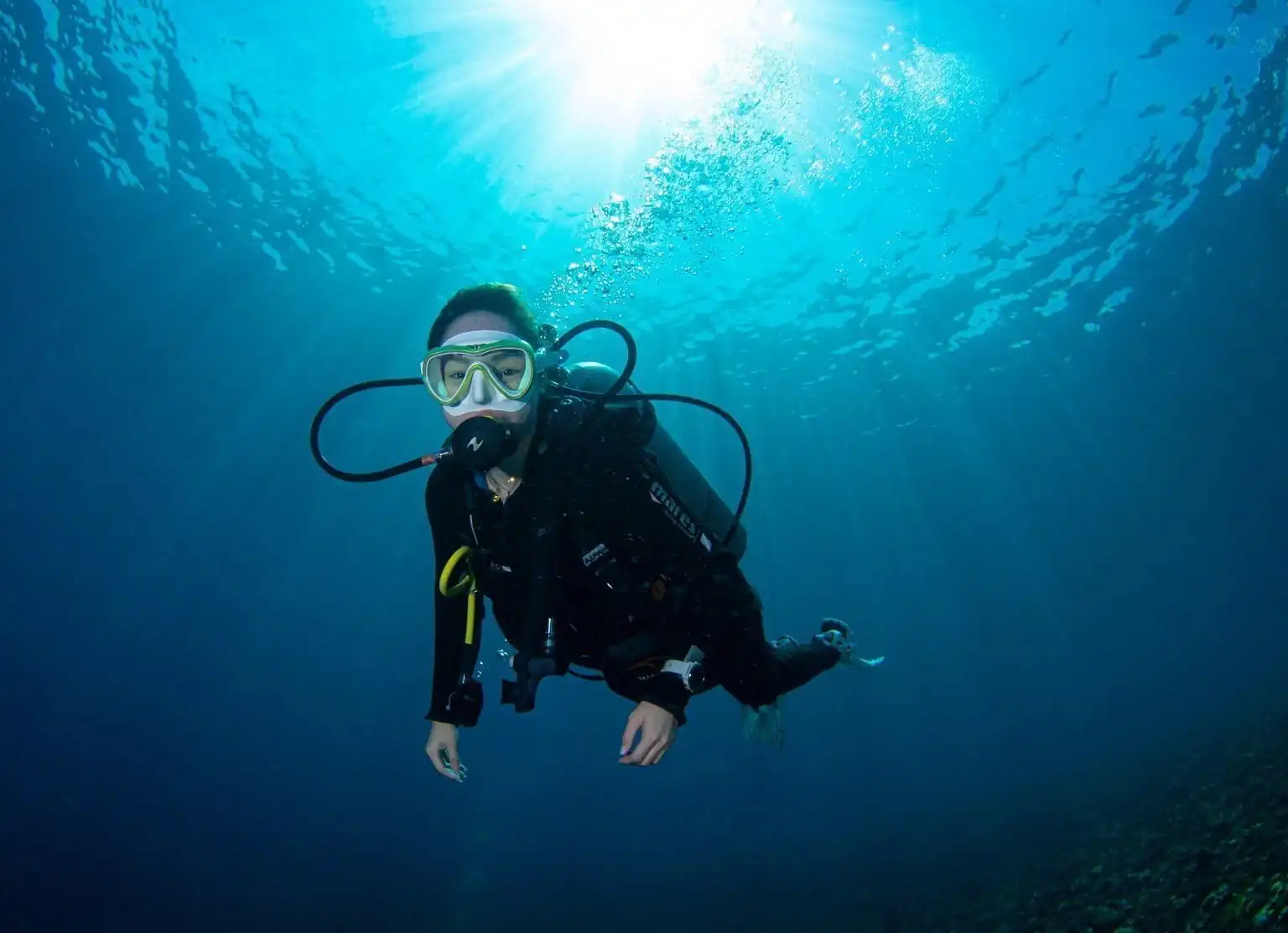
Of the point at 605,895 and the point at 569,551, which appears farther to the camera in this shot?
the point at 605,895

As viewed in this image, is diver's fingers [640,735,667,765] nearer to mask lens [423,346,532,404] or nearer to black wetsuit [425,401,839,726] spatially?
black wetsuit [425,401,839,726]

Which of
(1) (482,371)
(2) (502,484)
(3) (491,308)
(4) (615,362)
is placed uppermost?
(4) (615,362)

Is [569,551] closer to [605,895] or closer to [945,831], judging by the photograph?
[945,831]

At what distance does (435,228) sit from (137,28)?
20.7 feet

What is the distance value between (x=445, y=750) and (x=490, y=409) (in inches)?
74.3

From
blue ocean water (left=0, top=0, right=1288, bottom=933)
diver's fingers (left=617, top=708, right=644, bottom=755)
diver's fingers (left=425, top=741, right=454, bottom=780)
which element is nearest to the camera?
diver's fingers (left=617, top=708, right=644, bottom=755)

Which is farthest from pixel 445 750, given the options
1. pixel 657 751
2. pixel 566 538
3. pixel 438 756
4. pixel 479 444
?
pixel 479 444

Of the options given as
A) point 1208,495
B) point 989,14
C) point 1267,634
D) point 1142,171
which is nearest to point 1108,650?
point 1267,634

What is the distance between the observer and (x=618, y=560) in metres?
3.09

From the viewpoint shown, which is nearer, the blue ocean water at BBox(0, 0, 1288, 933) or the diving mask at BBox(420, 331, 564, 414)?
the diving mask at BBox(420, 331, 564, 414)

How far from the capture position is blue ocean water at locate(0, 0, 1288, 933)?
12.5m

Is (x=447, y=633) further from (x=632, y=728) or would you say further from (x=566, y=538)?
(x=632, y=728)

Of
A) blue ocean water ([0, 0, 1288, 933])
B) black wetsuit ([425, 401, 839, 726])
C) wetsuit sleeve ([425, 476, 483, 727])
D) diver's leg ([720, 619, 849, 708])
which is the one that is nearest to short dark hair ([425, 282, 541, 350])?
black wetsuit ([425, 401, 839, 726])

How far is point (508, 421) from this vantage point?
318 cm
